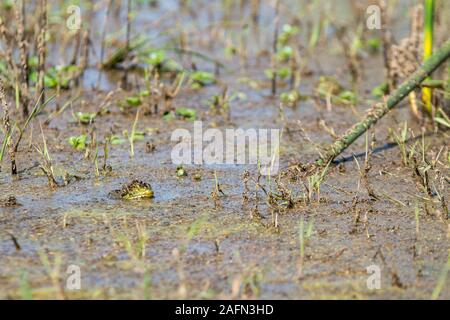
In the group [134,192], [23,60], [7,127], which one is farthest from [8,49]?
[134,192]

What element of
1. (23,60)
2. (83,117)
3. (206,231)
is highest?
(23,60)

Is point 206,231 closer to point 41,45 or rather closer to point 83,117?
point 83,117

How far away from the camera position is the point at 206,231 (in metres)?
3.13

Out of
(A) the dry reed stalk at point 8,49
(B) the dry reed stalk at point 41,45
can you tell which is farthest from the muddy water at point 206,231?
(A) the dry reed stalk at point 8,49

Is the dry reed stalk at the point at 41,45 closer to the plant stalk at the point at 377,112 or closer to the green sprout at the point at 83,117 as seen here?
the green sprout at the point at 83,117

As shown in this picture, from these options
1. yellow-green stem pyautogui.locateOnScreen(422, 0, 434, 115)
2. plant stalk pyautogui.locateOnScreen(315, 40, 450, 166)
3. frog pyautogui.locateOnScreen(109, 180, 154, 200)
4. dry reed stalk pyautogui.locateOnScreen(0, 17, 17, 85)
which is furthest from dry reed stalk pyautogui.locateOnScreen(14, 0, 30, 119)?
yellow-green stem pyautogui.locateOnScreen(422, 0, 434, 115)

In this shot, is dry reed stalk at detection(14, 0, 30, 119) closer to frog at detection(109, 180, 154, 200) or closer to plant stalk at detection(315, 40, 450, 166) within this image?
frog at detection(109, 180, 154, 200)

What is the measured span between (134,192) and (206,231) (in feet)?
1.42

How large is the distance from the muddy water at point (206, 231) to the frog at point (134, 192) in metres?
0.05

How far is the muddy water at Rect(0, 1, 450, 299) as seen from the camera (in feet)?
8.87

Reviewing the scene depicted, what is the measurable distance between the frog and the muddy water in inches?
2.0

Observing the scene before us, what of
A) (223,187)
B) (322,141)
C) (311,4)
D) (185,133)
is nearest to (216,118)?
(185,133)

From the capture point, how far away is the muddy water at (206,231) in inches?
106

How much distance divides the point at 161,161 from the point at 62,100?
3.53ft
